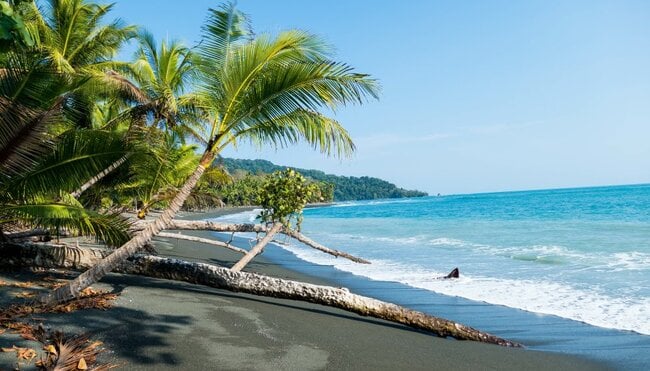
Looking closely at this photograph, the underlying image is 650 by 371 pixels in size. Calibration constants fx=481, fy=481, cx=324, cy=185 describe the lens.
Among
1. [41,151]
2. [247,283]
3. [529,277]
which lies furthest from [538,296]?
[41,151]

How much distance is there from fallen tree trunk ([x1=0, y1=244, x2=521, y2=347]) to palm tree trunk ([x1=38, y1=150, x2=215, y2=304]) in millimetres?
1426

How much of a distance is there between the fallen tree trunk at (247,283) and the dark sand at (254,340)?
0.19m

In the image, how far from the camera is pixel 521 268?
13328mm

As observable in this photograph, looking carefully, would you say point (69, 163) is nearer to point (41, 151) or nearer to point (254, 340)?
point (41, 151)

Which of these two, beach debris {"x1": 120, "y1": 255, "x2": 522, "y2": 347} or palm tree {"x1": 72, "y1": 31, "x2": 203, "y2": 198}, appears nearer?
beach debris {"x1": 120, "y1": 255, "x2": 522, "y2": 347}

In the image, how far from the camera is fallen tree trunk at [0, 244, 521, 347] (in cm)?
623

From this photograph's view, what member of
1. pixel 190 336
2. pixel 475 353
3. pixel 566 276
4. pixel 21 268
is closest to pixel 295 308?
pixel 190 336

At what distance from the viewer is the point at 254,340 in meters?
5.24

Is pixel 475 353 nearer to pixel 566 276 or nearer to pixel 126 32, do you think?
pixel 566 276

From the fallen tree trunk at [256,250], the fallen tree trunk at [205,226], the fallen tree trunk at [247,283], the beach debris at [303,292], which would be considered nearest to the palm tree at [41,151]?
the fallen tree trunk at [247,283]

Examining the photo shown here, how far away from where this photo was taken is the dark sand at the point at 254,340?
4.57 metres

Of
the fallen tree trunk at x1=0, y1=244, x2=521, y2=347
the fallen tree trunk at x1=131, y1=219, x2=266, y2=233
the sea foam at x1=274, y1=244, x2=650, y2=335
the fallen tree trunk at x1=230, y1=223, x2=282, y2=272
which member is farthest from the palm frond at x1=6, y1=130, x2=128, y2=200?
the sea foam at x1=274, y1=244, x2=650, y2=335

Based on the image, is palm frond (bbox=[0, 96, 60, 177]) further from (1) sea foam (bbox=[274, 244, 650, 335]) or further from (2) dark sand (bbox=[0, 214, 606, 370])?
(1) sea foam (bbox=[274, 244, 650, 335])

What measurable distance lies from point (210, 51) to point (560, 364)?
5769mm
